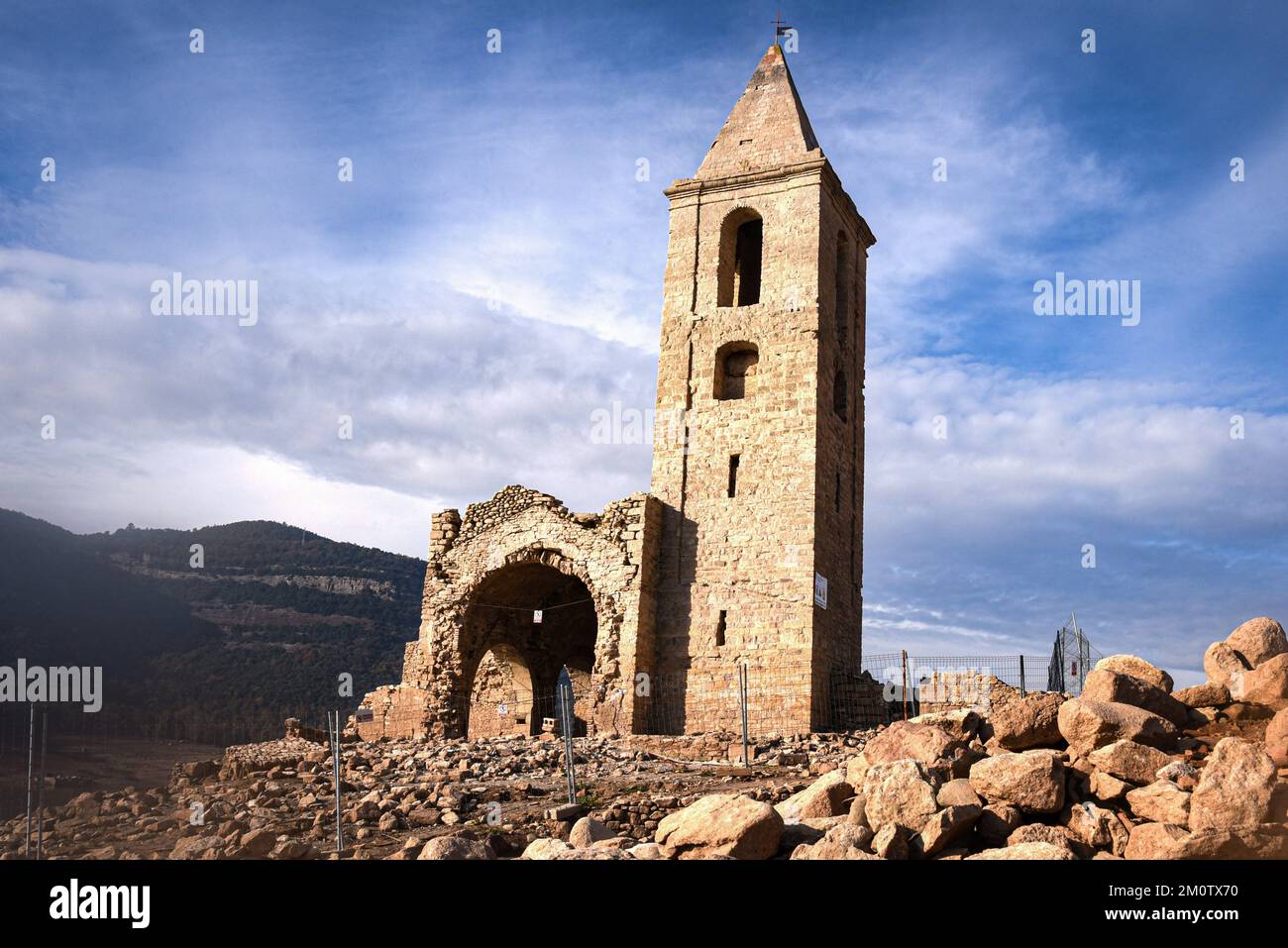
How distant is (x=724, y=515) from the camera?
24391 mm

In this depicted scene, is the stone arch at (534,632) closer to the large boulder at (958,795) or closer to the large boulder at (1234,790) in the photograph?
the large boulder at (958,795)

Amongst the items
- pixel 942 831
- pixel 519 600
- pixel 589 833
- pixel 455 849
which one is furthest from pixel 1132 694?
pixel 519 600

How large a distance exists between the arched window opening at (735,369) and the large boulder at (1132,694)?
12663mm

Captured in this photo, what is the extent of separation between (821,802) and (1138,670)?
527 cm

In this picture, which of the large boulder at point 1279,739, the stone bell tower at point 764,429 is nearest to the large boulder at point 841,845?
the large boulder at point 1279,739

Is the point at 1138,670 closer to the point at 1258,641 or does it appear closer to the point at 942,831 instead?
the point at 1258,641

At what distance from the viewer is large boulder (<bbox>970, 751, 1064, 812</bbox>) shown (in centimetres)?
1115

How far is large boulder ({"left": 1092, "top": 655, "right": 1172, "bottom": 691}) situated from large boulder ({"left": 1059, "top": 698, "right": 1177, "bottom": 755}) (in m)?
1.59

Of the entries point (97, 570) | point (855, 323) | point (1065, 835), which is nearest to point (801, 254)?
point (855, 323)

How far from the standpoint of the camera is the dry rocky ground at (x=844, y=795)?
34.2 ft

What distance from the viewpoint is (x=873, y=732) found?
21391 millimetres
